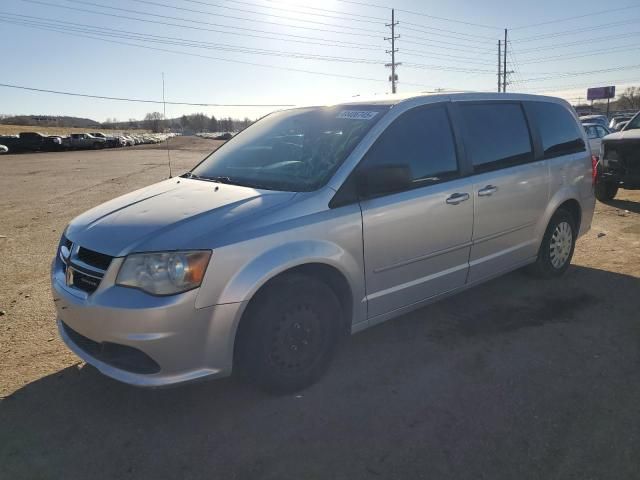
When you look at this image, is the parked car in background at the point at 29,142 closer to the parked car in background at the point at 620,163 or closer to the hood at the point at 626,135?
the parked car in background at the point at 620,163

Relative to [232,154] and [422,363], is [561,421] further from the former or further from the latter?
[232,154]

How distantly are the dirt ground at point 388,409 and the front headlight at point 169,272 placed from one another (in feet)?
2.77

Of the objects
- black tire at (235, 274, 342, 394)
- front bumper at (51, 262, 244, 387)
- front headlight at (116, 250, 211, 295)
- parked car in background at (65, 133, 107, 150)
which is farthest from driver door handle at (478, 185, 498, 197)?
parked car in background at (65, 133, 107, 150)

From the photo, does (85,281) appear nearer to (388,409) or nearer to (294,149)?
(294,149)

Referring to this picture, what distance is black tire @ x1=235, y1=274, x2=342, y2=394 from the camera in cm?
291

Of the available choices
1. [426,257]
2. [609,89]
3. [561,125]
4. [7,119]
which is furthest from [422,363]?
[7,119]

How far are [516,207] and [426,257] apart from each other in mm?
1291

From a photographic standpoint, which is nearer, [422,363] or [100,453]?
[100,453]

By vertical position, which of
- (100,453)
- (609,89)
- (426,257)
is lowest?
(100,453)

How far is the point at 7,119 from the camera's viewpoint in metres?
121

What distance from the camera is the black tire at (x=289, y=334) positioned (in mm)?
2914

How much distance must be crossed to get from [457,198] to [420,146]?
0.50 m

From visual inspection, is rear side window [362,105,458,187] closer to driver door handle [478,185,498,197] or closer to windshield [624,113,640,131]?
driver door handle [478,185,498,197]

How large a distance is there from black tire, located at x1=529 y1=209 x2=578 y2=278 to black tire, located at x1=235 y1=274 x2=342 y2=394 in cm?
282
